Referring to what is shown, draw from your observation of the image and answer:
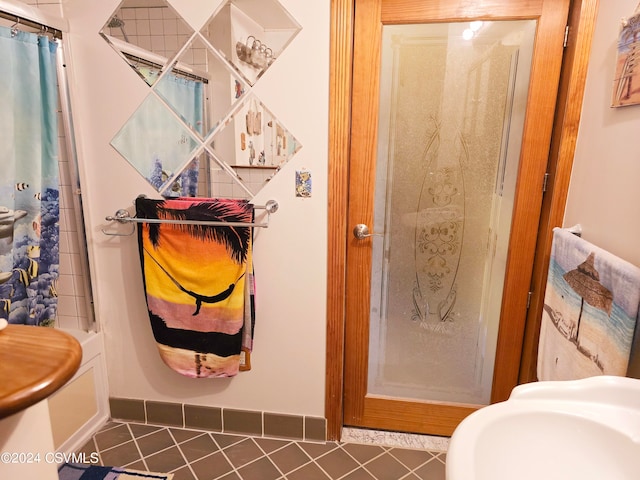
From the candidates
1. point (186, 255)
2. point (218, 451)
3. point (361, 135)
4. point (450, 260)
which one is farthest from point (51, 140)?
point (450, 260)

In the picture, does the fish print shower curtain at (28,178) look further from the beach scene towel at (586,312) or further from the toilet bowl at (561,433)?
the beach scene towel at (586,312)

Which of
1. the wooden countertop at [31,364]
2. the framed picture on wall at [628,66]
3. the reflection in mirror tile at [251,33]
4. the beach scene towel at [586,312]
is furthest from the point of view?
the reflection in mirror tile at [251,33]

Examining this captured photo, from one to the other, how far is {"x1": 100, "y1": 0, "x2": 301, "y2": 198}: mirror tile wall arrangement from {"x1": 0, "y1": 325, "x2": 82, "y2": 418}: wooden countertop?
105 cm

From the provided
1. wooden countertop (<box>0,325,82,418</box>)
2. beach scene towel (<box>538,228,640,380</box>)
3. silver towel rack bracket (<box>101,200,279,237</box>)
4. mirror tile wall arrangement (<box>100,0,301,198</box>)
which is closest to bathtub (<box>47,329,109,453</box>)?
silver towel rack bracket (<box>101,200,279,237</box>)

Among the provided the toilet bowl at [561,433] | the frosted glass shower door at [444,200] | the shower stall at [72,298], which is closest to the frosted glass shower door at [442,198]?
the frosted glass shower door at [444,200]

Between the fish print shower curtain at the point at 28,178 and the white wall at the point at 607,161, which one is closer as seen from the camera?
the white wall at the point at 607,161

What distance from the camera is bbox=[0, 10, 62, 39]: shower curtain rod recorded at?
1.40 m

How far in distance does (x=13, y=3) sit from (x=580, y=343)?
219cm

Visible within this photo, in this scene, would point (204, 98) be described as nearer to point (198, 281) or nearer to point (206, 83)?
point (206, 83)

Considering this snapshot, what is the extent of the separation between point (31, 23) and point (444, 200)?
1.75 metres

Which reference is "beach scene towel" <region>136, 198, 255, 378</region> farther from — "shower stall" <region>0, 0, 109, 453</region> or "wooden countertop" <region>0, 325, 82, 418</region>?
"wooden countertop" <region>0, 325, 82, 418</region>

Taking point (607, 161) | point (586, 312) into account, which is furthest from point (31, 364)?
point (607, 161)

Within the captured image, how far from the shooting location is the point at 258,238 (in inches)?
67.7

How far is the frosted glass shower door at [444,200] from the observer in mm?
1563
